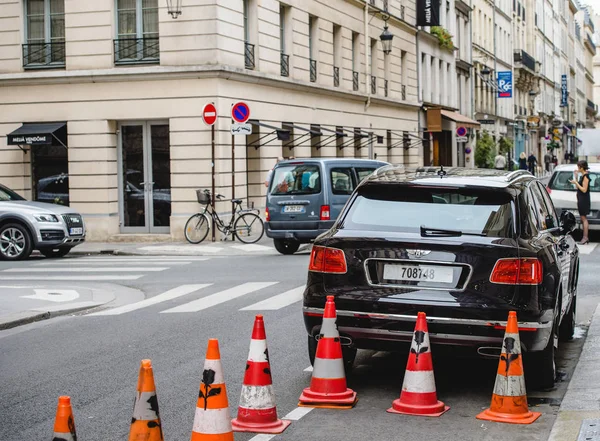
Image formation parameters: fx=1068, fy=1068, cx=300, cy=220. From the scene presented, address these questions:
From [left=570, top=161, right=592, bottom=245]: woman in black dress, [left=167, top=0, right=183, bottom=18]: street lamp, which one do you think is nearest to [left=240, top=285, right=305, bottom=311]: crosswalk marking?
[left=570, top=161, right=592, bottom=245]: woman in black dress

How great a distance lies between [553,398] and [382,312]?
1.40 metres

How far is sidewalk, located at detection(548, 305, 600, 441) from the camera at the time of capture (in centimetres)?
638

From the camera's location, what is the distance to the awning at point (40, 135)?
25766 mm

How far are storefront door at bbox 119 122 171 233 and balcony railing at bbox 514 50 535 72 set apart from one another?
56094 millimetres

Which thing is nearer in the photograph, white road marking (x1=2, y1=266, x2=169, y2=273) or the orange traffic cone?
the orange traffic cone

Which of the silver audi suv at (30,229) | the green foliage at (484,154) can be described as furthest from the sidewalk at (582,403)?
the green foliage at (484,154)

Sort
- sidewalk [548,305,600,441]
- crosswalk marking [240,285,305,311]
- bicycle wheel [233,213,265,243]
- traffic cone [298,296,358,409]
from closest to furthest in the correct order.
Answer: sidewalk [548,305,600,441], traffic cone [298,296,358,409], crosswalk marking [240,285,305,311], bicycle wheel [233,213,265,243]

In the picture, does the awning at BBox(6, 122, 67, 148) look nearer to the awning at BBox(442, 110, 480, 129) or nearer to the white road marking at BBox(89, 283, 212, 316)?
→ the white road marking at BBox(89, 283, 212, 316)

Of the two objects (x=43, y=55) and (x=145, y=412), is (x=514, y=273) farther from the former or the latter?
(x=43, y=55)

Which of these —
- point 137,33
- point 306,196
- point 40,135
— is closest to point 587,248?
point 306,196

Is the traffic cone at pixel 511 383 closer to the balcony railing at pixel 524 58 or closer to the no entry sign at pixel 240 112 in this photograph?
the no entry sign at pixel 240 112

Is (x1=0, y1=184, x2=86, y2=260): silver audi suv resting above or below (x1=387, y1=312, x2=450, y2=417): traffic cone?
above

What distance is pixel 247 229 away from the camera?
2384 centimetres

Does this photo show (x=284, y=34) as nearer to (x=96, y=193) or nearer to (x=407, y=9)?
(x=96, y=193)
